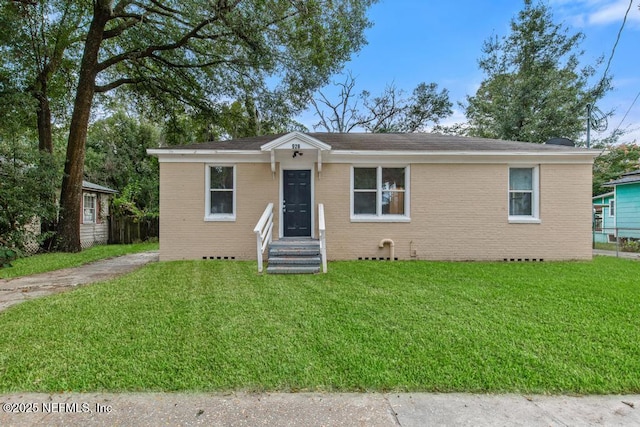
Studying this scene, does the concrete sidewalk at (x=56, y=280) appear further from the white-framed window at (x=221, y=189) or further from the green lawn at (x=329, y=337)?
the white-framed window at (x=221, y=189)

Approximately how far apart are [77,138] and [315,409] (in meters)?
13.8

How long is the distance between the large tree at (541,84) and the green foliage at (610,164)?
9.76ft

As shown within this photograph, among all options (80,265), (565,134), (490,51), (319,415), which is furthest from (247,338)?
(490,51)

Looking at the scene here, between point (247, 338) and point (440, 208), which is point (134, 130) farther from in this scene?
point (247, 338)

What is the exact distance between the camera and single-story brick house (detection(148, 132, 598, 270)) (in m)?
9.46

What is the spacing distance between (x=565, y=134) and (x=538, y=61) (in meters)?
4.83

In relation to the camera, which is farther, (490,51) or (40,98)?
(490,51)

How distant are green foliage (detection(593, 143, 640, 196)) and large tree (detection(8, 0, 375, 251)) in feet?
59.5

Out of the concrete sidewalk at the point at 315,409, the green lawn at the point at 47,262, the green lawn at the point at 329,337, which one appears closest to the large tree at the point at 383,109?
the green lawn at the point at 47,262

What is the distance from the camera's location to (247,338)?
375cm

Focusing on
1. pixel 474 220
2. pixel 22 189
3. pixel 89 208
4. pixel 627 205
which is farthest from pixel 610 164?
pixel 89 208

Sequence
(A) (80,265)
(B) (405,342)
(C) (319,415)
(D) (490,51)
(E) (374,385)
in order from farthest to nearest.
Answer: (D) (490,51) → (A) (80,265) → (B) (405,342) → (E) (374,385) → (C) (319,415)

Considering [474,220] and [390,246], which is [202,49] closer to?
[390,246]

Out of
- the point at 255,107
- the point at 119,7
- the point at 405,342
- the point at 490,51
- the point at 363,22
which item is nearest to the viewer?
the point at 405,342
